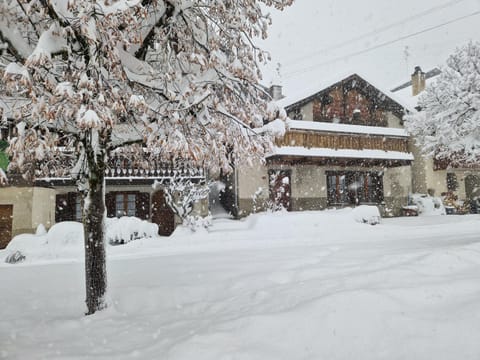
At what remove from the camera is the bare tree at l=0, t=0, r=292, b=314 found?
3557 mm

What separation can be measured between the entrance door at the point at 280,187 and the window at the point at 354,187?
2.67 metres

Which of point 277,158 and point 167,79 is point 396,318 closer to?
point 167,79

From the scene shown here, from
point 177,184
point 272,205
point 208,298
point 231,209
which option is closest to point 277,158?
point 272,205

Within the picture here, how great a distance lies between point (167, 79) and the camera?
14.8 ft

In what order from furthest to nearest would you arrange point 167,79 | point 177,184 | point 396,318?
1. point 177,184
2. point 167,79
3. point 396,318

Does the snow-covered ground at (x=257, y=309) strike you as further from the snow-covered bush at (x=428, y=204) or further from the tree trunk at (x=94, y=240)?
the snow-covered bush at (x=428, y=204)

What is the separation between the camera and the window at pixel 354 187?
20.7m

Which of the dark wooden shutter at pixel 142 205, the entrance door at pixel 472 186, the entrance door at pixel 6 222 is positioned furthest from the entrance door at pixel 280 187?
the entrance door at pixel 472 186

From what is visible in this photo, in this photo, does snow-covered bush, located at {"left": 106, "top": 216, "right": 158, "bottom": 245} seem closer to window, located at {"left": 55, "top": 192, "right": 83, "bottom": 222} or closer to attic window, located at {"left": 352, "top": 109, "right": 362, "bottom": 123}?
window, located at {"left": 55, "top": 192, "right": 83, "bottom": 222}

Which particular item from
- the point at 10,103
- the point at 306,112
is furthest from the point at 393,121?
the point at 10,103

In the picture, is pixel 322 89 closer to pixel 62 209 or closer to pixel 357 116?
pixel 357 116

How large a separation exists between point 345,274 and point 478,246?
3305 mm

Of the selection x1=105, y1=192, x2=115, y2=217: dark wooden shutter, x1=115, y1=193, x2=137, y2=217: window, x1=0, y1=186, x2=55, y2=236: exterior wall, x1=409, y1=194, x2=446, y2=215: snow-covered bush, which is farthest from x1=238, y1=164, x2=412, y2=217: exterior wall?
x1=0, y1=186, x2=55, y2=236: exterior wall

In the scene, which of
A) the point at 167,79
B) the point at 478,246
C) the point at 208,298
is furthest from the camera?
the point at 478,246
